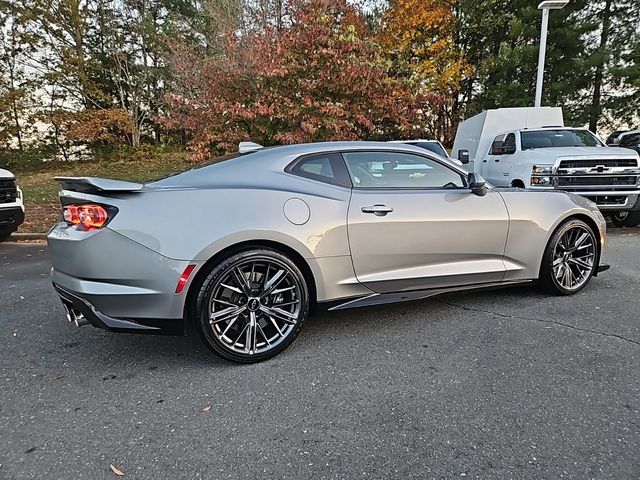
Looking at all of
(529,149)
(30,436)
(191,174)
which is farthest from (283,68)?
(30,436)

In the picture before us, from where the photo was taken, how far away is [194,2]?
2131 centimetres

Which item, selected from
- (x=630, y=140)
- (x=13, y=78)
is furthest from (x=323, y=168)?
(x=13, y=78)

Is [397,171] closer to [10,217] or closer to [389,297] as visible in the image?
[389,297]

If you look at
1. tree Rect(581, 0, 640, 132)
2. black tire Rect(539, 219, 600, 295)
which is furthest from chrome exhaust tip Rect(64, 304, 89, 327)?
tree Rect(581, 0, 640, 132)

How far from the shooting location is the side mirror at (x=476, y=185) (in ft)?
11.6

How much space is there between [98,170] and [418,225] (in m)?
17.9

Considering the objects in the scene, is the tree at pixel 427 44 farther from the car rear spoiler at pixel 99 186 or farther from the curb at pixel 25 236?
the car rear spoiler at pixel 99 186

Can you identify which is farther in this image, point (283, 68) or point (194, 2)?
point (194, 2)

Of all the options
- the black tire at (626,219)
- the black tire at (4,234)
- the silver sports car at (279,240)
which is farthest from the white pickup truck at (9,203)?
the black tire at (626,219)

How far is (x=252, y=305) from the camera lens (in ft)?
9.51

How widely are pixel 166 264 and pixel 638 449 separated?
2.62m

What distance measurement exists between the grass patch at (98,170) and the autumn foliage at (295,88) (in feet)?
8.37

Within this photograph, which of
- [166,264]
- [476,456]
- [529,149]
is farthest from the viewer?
[529,149]

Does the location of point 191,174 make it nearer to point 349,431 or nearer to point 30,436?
point 30,436
